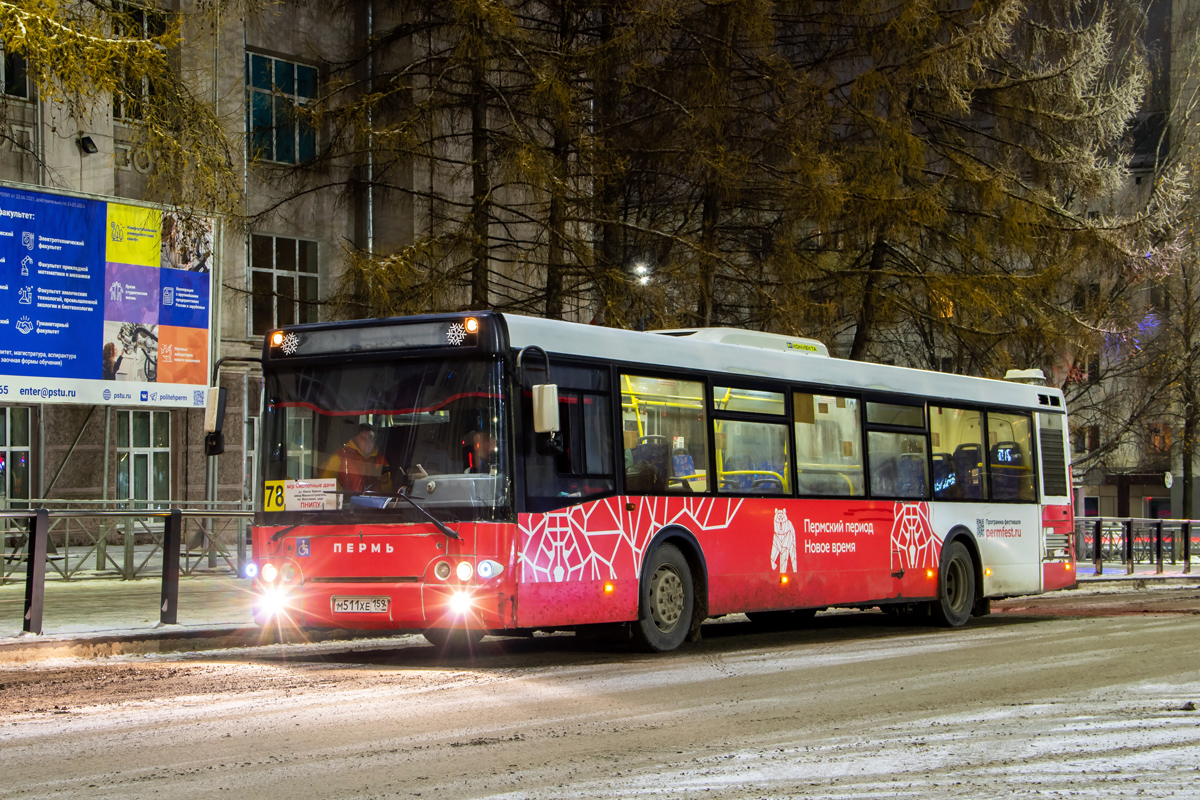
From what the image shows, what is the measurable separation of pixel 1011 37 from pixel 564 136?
9098mm

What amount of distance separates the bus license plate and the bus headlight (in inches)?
32.1

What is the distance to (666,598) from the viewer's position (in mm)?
12805

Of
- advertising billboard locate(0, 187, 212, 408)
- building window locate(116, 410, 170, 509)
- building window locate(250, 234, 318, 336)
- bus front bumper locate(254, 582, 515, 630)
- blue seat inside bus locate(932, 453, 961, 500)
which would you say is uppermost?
building window locate(250, 234, 318, 336)

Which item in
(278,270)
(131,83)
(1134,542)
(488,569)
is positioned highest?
(278,270)

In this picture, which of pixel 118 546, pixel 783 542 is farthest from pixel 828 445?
pixel 118 546

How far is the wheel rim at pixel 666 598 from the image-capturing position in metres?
12.7

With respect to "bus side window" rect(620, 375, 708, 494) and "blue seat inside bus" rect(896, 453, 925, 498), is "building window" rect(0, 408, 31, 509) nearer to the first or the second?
"blue seat inside bus" rect(896, 453, 925, 498)

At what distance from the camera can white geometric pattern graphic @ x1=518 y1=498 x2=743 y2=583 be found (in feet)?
37.4

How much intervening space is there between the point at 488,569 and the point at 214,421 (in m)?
2.92

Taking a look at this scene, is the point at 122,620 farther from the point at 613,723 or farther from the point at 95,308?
the point at 613,723

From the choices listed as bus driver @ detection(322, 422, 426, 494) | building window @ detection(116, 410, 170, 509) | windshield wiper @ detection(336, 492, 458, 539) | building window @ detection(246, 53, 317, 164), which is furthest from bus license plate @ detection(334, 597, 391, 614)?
building window @ detection(116, 410, 170, 509)

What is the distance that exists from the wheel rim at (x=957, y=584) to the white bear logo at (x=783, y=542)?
3.60m

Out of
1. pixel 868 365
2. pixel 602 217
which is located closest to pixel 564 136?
pixel 602 217

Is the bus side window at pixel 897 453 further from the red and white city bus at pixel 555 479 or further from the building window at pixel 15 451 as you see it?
the building window at pixel 15 451
